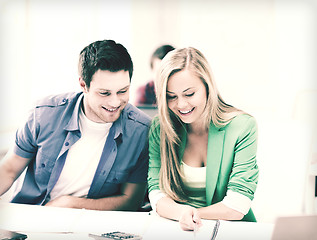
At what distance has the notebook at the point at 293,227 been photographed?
3.85 feet

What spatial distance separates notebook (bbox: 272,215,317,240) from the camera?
1175 mm

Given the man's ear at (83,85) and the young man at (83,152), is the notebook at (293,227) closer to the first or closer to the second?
the young man at (83,152)

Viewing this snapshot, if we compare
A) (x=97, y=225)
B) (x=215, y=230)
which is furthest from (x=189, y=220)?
(x=97, y=225)

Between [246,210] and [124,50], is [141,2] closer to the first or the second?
[124,50]

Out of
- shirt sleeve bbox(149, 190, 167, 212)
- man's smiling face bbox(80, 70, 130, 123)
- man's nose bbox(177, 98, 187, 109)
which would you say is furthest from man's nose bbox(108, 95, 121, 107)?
shirt sleeve bbox(149, 190, 167, 212)

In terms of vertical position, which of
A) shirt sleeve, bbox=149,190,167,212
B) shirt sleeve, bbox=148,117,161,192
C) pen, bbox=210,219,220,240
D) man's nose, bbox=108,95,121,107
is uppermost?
man's nose, bbox=108,95,121,107

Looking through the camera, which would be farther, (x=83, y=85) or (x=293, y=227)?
(x=83, y=85)

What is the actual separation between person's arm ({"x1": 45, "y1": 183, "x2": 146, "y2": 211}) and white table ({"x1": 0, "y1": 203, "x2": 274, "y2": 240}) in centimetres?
3

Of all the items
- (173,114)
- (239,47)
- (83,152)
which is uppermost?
(239,47)

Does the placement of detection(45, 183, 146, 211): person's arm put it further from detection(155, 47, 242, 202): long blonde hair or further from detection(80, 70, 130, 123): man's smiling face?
detection(80, 70, 130, 123): man's smiling face

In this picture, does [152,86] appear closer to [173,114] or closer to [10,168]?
[173,114]

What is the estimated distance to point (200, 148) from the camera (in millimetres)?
1562

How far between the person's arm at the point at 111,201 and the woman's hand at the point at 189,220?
250 millimetres

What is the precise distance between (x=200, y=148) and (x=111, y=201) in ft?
1.37
